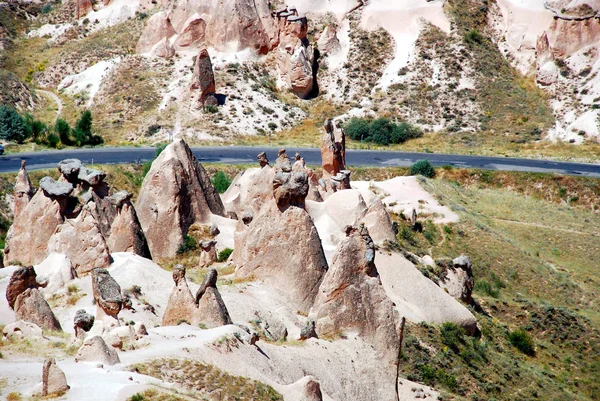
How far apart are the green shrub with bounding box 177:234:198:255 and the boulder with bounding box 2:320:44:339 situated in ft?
54.1

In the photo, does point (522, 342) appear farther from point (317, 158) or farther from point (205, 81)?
point (205, 81)

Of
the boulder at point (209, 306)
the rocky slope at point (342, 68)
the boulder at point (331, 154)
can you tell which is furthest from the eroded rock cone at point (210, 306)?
the rocky slope at point (342, 68)

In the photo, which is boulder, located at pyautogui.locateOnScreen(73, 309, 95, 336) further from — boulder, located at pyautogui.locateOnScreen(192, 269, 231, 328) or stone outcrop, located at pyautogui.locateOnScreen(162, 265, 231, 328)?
boulder, located at pyautogui.locateOnScreen(192, 269, 231, 328)

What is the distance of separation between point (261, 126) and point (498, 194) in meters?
23.9

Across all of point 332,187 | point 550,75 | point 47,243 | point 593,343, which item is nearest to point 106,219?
point 47,243

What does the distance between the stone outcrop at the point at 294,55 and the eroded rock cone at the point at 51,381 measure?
241 ft

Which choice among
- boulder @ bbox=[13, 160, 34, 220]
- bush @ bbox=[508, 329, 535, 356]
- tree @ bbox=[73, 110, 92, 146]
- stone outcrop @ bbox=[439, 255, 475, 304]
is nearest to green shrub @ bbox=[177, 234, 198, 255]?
boulder @ bbox=[13, 160, 34, 220]

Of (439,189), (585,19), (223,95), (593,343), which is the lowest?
(593,343)

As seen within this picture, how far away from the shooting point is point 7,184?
194 ft

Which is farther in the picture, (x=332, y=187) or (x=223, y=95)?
(x=223, y=95)

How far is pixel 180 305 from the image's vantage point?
2605 centimetres

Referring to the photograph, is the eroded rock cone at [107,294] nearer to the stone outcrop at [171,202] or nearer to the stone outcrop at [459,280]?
the stone outcrop at [171,202]

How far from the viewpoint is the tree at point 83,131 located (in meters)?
76.4

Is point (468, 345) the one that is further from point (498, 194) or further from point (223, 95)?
point (223, 95)
